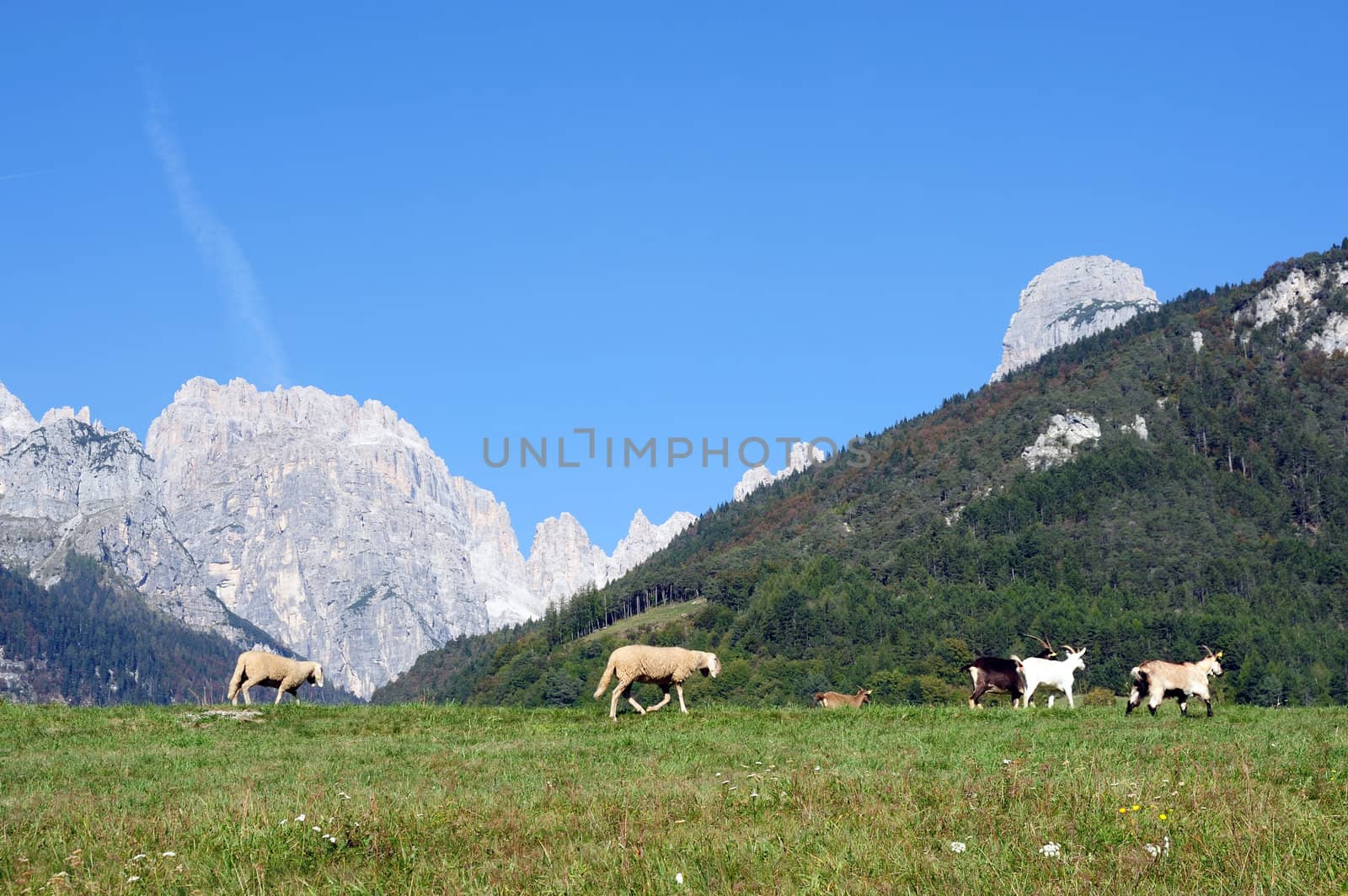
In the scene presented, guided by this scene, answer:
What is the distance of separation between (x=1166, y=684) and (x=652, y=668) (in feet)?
40.0

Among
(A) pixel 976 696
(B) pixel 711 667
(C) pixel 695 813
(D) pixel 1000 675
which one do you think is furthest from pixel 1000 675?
(C) pixel 695 813

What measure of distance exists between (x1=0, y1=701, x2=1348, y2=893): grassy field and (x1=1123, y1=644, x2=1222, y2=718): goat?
423 centimetres

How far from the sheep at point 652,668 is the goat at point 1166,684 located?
10263mm

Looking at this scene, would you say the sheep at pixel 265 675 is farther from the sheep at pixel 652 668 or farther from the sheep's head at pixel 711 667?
the sheep's head at pixel 711 667

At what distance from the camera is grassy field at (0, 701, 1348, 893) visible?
12.2 m

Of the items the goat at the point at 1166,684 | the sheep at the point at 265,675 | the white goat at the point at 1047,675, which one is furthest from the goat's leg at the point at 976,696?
the sheep at the point at 265,675

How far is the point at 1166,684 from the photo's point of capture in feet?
94.3

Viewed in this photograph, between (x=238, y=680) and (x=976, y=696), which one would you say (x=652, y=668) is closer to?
(x=976, y=696)

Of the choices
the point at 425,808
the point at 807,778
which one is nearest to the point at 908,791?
the point at 807,778

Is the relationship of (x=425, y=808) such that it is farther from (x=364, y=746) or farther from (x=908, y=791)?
(x=364, y=746)

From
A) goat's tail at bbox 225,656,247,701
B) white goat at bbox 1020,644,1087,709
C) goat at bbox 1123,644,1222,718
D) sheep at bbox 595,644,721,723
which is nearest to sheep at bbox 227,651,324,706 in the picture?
goat's tail at bbox 225,656,247,701

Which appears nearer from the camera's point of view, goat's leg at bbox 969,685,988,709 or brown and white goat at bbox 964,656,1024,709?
goat's leg at bbox 969,685,988,709

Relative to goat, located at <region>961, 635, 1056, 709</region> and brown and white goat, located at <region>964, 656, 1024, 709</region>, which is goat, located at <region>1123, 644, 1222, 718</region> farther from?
brown and white goat, located at <region>964, 656, 1024, 709</region>

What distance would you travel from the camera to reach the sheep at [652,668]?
30156 mm
